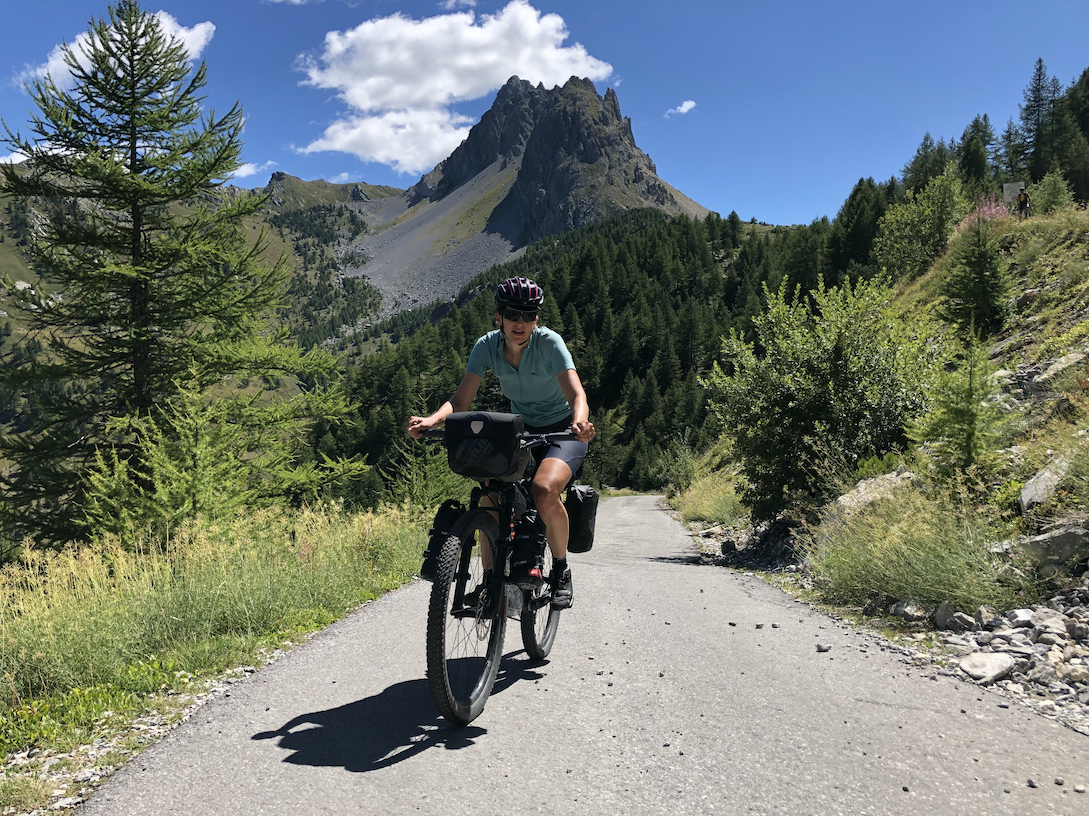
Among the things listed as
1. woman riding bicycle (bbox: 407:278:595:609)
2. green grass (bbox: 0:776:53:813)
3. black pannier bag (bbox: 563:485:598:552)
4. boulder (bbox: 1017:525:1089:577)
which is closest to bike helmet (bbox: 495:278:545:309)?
woman riding bicycle (bbox: 407:278:595:609)

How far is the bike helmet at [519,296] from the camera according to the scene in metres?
3.99

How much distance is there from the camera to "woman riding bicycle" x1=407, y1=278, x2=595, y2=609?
12.7ft

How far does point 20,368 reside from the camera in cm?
1320

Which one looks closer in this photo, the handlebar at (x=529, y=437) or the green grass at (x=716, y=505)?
the handlebar at (x=529, y=437)

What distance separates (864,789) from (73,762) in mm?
3432

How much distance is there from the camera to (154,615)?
4766 mm

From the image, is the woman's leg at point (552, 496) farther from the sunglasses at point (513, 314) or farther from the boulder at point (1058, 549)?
the boulder at point (1058, 549)

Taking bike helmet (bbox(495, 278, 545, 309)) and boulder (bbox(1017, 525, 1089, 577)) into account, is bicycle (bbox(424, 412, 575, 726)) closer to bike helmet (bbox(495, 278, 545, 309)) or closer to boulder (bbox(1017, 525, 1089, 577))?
bike helmet (bbox(495, 278, 545, 309))

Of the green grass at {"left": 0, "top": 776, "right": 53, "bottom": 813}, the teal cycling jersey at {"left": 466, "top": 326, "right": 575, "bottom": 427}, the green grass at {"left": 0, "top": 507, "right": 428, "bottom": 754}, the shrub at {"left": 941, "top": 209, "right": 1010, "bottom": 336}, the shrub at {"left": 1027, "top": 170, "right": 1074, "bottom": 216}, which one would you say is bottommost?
the green grass at {"left": 0, "top": 507, "right": 428, "bottom": 754}

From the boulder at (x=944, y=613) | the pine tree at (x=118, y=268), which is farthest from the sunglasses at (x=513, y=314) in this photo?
the pine tree at (x=118, y=268)

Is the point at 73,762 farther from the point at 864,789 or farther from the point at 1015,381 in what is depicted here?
the point at 1015,381

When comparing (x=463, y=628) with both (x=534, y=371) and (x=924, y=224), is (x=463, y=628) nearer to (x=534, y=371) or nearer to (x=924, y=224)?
(x=534, y=371)

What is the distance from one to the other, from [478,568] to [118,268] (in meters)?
12.6

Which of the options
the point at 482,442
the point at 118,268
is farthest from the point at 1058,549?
the point at 118,268
